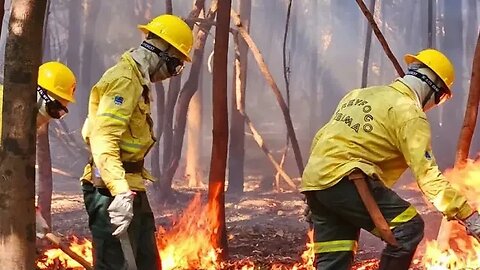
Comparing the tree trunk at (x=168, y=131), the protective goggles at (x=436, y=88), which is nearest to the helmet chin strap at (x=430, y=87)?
the protective goggles at (x=436, y=88)

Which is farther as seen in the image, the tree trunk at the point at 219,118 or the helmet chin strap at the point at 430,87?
the tree trunk at the point at 219,118

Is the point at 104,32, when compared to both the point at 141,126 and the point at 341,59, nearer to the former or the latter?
the point at 341,59

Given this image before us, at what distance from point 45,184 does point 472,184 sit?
4.56 m

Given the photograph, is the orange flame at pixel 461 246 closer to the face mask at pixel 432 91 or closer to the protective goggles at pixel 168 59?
the face mask at pixel 432 91

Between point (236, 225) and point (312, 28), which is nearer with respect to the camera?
point (236, 225)

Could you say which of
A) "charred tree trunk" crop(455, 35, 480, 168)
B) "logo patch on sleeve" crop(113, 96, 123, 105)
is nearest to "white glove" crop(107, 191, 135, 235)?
"logo patch on sleeve" crop(113, 96, 123, 105)

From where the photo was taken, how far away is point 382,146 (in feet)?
13.0

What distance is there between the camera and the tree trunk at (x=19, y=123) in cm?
305

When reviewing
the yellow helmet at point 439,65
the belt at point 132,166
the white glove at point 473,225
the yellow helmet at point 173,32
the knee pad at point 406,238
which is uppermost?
the yellow helmet at point 173,32

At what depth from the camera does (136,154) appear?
4039mm

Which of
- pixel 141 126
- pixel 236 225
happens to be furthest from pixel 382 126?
pixel 236 225

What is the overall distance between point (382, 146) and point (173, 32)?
4.65ft

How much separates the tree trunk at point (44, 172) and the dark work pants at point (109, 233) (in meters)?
3.35

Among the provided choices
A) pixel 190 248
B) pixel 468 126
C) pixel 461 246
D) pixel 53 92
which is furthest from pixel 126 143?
pixel 461 246
